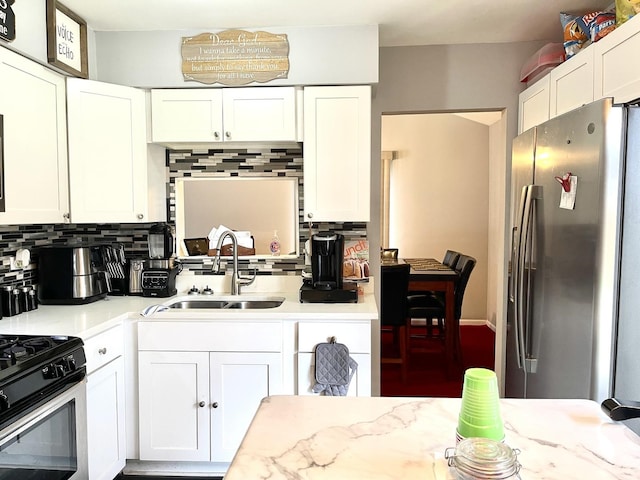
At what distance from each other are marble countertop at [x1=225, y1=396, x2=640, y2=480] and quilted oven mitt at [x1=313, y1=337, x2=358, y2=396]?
3.29 ft

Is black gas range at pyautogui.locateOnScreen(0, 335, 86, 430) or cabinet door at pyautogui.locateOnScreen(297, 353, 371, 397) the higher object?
black gas range at pyautogui.locateOnScreen(0, 335, 86, 430)

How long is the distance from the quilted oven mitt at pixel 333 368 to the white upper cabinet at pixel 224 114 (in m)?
1.15

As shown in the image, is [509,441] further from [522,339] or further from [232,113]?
[232,113]

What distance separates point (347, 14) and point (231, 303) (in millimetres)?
1701

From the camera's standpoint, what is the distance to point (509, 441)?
3.35 feet

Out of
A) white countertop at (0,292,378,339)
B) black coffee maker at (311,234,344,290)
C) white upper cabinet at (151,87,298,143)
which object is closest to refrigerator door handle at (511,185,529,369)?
white countertop at (0,292,378,339)

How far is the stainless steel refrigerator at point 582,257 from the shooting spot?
5.40 ft

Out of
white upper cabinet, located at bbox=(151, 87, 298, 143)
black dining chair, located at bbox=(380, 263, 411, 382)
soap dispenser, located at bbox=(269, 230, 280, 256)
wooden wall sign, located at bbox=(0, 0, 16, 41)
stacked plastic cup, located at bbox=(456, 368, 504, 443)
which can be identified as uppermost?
wooden wall sign, located at bbox=(0, 0, 16, 41)

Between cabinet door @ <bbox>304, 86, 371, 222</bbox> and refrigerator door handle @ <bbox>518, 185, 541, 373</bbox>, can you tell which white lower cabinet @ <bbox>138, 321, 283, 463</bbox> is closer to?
cabinet door @ <bbox>304, 86, 371, 222</bbox>

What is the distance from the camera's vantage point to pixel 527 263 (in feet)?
7.21

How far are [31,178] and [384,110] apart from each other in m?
1.98

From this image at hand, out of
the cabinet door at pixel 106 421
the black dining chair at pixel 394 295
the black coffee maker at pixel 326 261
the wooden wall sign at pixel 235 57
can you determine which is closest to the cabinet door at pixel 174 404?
the cabinet door at pixel 106 421

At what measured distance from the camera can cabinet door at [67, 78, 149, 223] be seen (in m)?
2.48

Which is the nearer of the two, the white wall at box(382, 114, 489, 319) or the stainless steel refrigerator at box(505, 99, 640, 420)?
the stainless steel refrigerator at box(505, 99, 640, 420)
